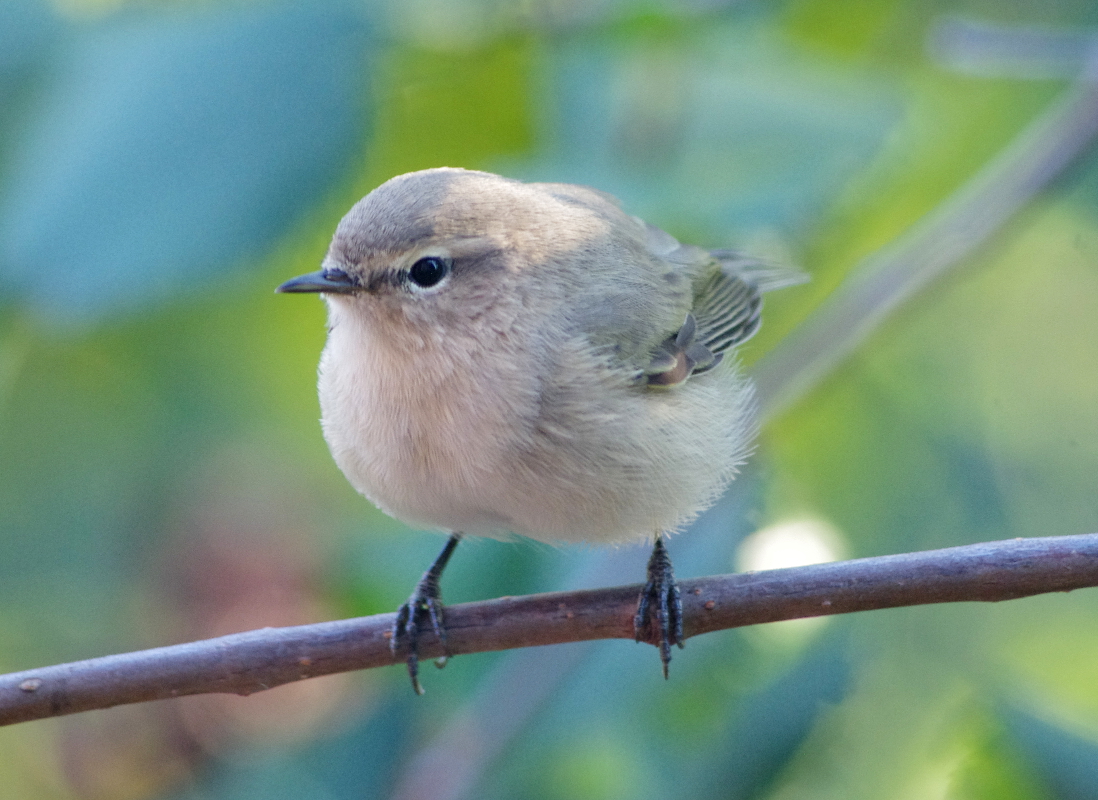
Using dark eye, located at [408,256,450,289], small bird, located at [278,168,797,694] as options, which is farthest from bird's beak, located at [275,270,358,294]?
dark eye, located at [408,256,450,289]

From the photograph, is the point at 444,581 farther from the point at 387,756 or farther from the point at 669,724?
the point at 669,724

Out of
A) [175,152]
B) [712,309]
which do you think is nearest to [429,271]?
[175,152]

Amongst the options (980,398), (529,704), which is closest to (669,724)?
(529,704)

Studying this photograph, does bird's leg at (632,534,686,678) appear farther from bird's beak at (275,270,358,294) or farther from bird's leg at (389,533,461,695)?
bird's beak at (275,270,358,294)

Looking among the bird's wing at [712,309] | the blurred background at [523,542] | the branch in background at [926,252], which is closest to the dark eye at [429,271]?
the blurred background at [523,542]

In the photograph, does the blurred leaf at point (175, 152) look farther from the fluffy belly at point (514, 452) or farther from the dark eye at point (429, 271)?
the fluffy belly at point (514, 452)

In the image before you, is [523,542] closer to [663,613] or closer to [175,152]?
[663,613]
